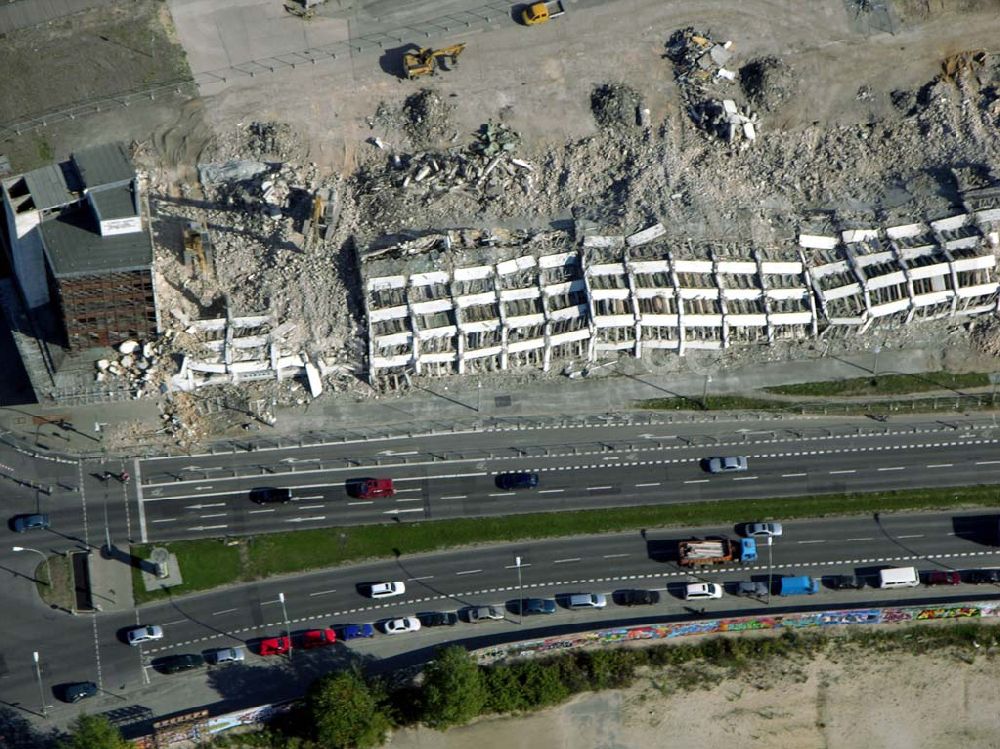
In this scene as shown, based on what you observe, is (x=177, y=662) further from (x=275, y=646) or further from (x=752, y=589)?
(x=752, y=589)

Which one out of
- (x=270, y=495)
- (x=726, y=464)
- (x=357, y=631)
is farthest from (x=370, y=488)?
(x=726, y=464)

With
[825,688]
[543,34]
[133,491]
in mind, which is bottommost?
[825,688]

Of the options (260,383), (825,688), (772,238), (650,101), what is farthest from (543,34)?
(825,688)

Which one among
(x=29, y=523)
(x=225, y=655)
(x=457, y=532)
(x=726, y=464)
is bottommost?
(x=225, y=655)

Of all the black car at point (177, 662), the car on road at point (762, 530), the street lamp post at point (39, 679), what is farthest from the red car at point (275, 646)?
the car on road at point (762, 530)

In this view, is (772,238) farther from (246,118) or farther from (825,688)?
(246,118)

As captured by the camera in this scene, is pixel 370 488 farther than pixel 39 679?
Yes

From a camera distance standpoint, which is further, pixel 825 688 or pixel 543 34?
pixel 543 34
